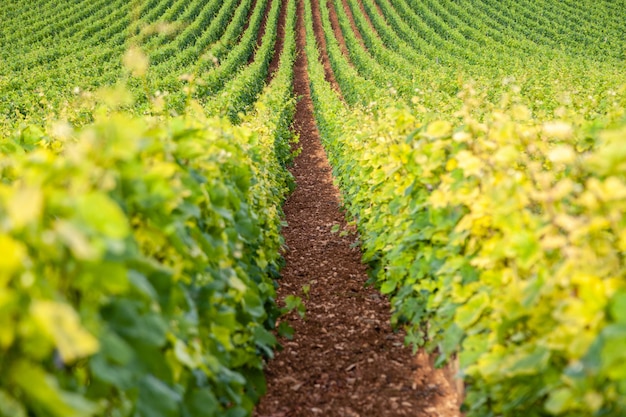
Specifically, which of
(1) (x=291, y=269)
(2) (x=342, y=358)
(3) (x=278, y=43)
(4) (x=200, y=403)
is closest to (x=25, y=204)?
(4) (x=200, y=403)

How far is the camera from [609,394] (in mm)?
1704

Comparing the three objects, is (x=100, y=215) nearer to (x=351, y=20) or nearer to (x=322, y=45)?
(x=322, y=45)

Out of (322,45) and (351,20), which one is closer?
(322,45)

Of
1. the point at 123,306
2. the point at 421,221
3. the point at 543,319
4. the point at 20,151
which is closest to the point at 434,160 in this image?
the point at 421,221

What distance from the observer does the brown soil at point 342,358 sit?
3943mm

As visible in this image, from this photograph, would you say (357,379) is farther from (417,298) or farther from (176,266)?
(176,266)

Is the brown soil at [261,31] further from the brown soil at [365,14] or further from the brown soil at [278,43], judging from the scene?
the brown soil at [365,14]

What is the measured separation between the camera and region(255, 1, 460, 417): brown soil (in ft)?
12.9

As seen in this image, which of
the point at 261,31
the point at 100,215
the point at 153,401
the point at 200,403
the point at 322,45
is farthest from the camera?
the point at 261,31

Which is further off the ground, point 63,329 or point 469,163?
point 63,329

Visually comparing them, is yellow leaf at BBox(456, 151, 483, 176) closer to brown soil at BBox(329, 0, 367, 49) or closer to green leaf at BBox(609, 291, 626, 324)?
green leaf at BBox(609, 291, 626, 324)

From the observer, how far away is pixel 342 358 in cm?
466

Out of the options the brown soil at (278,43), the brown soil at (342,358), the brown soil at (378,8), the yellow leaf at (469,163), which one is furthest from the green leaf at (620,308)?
the brown soil at (378,8)

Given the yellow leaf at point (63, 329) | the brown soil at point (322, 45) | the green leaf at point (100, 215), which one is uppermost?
the green leaf at point (100, 215)
